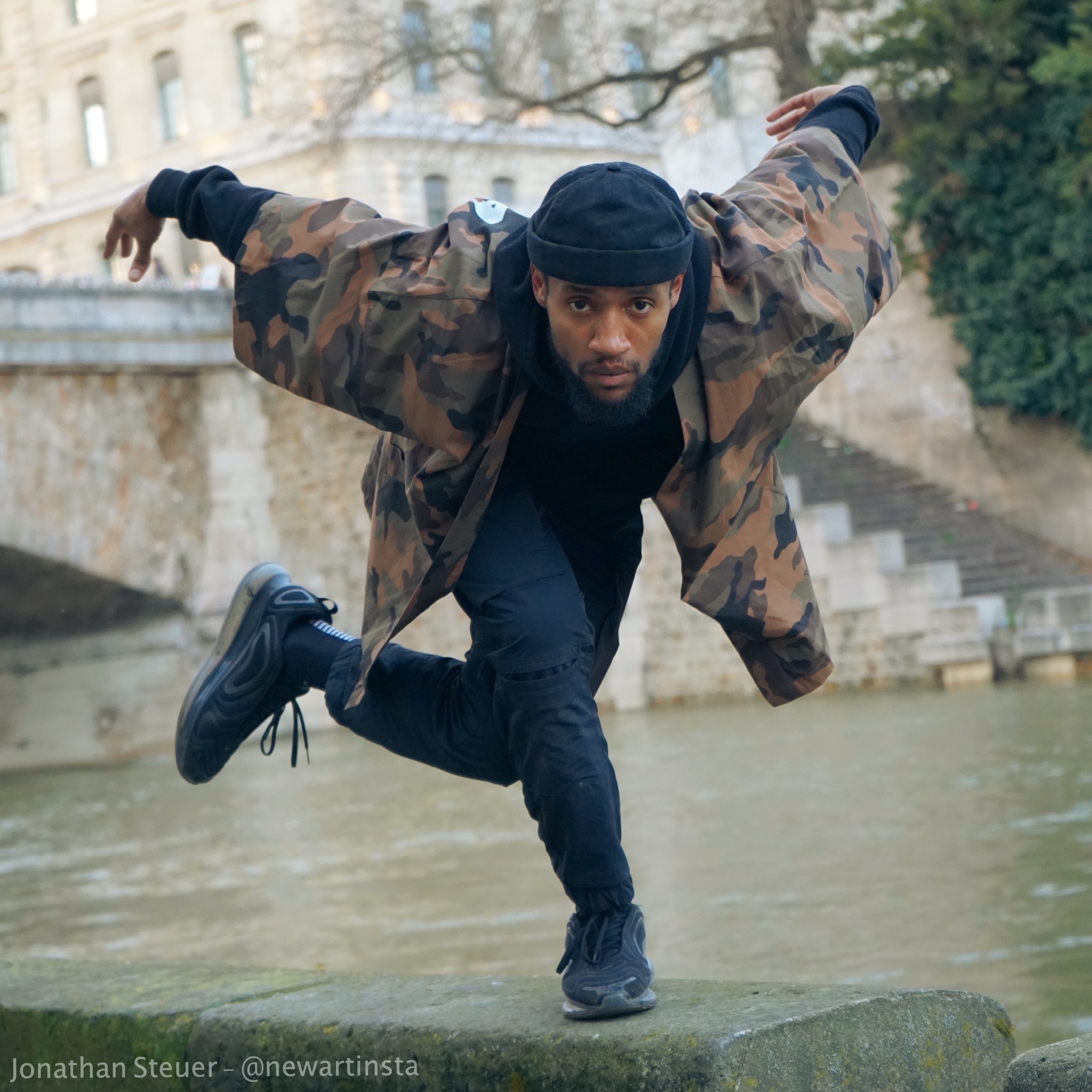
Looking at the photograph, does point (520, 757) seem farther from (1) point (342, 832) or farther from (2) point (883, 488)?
(2) point (883, 488)

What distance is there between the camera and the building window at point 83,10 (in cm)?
3434

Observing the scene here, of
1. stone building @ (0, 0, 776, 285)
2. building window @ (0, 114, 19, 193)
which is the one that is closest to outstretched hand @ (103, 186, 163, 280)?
stone building @ (0, 0, 776, 285)

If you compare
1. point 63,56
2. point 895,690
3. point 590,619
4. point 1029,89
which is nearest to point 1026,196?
point 1029,89

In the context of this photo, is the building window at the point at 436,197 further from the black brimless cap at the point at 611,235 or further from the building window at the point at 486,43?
the black brimless cap at the point at 611,235

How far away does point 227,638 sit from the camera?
3.45 m

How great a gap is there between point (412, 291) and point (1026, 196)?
1351 cm

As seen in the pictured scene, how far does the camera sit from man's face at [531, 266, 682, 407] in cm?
237

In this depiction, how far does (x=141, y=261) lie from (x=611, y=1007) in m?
1.53

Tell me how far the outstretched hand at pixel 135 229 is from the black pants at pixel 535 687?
0.78 meters

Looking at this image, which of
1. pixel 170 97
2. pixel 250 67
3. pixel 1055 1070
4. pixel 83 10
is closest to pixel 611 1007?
pixel 1055 1070

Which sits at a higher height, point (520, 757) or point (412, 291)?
point (412, 291)

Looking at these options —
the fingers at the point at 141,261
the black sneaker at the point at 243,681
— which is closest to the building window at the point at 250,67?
the black sneaker at the point at 243,681

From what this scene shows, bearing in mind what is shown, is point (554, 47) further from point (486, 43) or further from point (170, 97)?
point (170, 97)

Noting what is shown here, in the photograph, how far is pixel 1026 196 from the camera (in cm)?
1499
